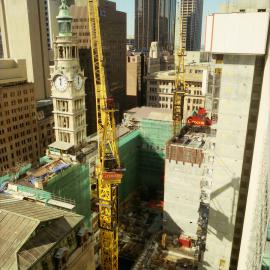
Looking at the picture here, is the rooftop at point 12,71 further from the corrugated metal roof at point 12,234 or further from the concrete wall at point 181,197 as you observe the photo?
the corrugated metal roof at point 12,234

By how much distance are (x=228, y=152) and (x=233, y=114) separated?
23.7 feet

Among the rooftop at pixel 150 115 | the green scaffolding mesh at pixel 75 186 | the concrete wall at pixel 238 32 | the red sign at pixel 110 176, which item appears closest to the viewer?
the concrete wall at pixel 238 32

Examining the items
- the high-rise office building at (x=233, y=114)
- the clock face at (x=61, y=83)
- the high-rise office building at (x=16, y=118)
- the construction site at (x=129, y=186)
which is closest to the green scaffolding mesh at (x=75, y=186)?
the construction site at (x=129, y=186)

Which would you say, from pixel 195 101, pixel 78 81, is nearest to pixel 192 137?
pixel 78 81

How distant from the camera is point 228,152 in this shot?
58219 mm

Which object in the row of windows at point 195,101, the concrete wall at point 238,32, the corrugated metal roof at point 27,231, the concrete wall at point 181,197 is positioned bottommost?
the concrete wall at point 181,197

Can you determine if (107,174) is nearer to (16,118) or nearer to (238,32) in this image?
(238,32)

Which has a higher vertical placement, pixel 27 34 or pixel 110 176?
pixel 27 34

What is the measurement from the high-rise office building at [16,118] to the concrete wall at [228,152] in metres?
74.9

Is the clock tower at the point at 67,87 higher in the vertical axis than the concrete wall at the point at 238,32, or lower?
lower

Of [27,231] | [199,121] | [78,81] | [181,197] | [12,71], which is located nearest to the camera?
[27,231]

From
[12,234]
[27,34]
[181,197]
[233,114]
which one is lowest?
[181,197]

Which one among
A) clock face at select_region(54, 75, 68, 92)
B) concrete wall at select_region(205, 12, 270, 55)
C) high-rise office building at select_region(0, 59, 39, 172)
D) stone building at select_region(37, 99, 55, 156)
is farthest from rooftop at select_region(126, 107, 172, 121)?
concrete wall at select_region(205, 12, 270, 55)

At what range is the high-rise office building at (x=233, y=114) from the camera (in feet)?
160
